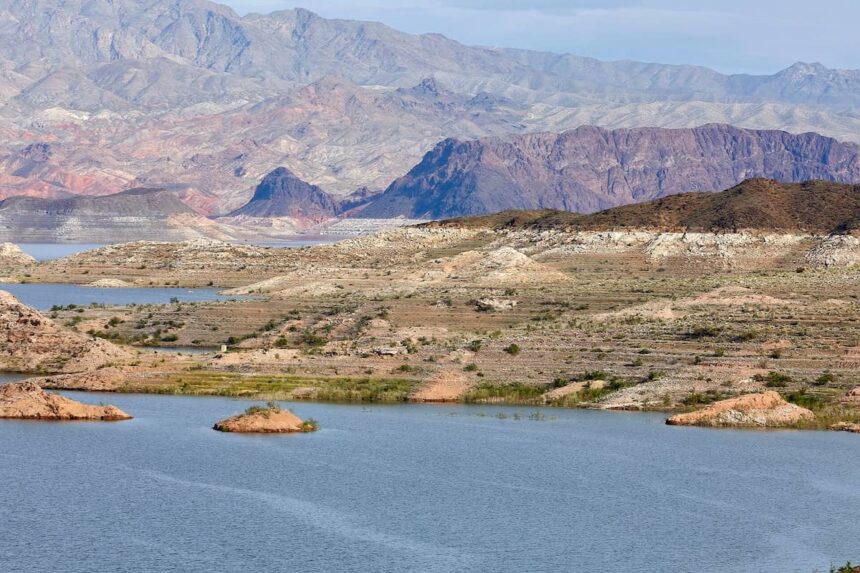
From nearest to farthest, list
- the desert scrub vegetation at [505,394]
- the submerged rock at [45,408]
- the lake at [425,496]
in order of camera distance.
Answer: the lake at [425,496], the submerged rock at [45,408], the desert scrub vegetation at [505,394]

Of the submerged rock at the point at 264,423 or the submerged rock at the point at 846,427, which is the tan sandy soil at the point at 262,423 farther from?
the submerged rock at the point at 846,427

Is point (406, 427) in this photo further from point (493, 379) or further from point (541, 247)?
point (541, 247)

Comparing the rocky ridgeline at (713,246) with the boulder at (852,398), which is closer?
the boulder at (852,398)

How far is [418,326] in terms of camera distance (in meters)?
115

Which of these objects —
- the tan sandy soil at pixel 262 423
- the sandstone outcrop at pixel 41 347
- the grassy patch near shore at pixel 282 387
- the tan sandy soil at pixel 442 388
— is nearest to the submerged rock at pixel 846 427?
the tan sandy soil at pixel 442 388

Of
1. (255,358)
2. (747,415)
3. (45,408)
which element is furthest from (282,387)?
(747,415)

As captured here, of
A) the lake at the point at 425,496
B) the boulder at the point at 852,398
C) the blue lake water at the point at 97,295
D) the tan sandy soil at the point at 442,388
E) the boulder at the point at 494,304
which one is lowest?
the blue lake water at the point at 97,295

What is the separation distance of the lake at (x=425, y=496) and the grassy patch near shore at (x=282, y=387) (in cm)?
706

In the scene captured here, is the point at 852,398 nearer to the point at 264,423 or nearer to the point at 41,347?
the point at 264,423

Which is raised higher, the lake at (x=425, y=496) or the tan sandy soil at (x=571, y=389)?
the tan sandy soil at (x=571, y=389)

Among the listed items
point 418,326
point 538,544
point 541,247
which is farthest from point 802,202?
point 538,544

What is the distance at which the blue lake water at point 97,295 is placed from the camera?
15862 cm

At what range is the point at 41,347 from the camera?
91.9 metres

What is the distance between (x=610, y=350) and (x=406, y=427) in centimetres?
2514
